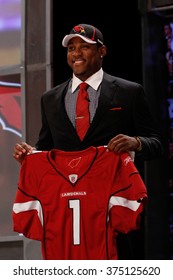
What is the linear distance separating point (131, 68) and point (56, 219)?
1433mm

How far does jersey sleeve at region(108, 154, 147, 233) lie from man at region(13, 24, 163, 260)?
0.10 m

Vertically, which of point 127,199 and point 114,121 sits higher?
point 114,121

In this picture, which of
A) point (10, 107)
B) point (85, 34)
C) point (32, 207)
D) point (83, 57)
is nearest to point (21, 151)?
point (32, 207)

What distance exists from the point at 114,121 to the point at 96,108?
119 mm

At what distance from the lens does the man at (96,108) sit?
3.74m

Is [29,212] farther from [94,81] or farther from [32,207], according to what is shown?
[94,81]

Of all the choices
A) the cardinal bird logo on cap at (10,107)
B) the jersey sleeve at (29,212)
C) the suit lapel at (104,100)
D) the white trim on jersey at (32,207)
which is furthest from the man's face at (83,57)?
the cardinal bird logo on cap at (10,107)

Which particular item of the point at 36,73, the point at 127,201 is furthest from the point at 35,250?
the point at 127,201

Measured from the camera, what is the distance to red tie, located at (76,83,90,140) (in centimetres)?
378

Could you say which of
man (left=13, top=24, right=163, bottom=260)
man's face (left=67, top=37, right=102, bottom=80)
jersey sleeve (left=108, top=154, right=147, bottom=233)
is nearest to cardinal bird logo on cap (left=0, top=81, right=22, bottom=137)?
man (left=13, top=24, right=163, bottom=260)

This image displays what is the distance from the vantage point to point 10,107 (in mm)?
5223

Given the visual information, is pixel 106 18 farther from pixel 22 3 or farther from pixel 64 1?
pixel 22 3

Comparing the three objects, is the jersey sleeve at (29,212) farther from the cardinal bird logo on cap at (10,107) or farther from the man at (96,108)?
the cardinal bird logo on cap at (10,107)
